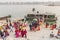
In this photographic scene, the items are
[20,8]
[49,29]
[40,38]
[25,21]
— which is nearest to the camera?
[40,38]

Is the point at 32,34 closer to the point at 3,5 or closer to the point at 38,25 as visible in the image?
the point at 38,25

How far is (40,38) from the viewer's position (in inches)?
117

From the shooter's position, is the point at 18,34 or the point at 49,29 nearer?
the point at 18,34

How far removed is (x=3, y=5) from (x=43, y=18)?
150 cm

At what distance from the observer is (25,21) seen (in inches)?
143

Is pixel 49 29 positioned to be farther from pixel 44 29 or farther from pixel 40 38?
pixel 40 38

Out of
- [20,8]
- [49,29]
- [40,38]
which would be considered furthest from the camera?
[20,8]

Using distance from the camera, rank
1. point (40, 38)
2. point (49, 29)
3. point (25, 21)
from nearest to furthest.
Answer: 1. point (40, 38)
2. point (49, 29)
3. point (25, 21)

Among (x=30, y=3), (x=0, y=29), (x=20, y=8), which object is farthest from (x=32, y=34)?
(x=30, y=3)

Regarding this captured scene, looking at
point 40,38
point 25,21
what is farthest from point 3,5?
point 40,38

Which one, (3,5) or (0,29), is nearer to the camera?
(0,29)

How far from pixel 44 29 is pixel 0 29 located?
0.60m

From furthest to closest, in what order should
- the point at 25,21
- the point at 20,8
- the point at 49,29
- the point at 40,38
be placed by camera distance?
the point at 20,8
the point at 25,21
the point at 49,29
the point at 40,38

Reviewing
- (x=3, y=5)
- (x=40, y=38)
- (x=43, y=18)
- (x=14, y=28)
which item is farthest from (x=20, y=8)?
(x=40, y=38)
